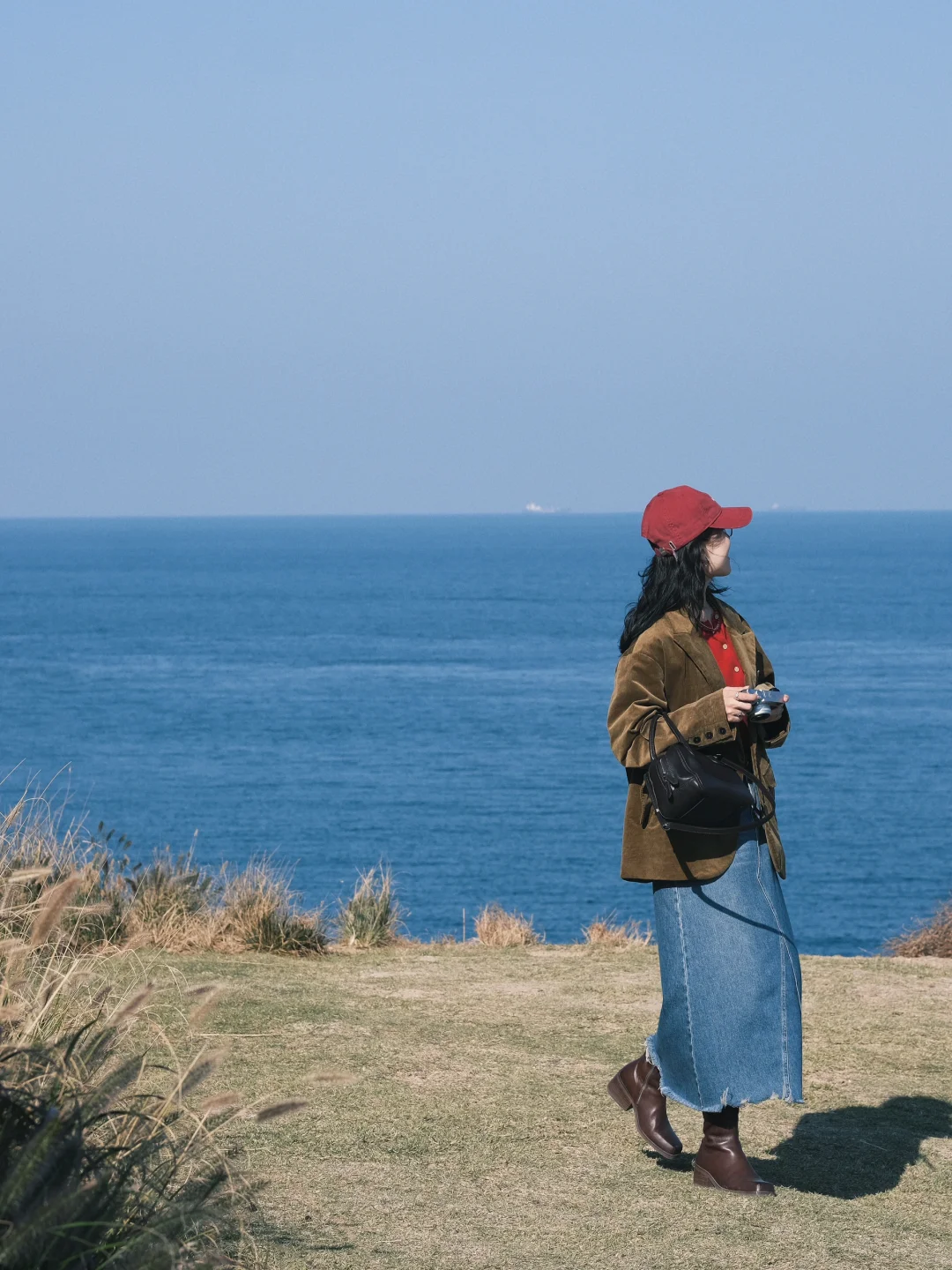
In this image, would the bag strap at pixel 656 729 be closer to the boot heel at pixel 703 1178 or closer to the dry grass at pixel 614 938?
the boot heel at pixel 703 1178

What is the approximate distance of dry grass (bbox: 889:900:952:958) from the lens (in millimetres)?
10297

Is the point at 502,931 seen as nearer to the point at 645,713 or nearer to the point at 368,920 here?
the point at 368,920

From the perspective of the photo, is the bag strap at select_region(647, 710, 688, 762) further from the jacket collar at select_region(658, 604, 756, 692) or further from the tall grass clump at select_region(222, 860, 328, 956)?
the tall grass clump at select_region(222, 860, 328, 956)

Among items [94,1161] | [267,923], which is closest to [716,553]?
Answer: [94,1161]

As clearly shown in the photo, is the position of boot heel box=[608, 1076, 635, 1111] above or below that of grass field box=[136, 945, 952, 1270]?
above

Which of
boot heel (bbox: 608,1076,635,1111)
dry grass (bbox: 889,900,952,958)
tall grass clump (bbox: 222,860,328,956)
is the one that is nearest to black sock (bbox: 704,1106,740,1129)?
boot heel (bbox: 608,1076,635,1111)

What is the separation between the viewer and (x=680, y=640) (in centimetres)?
495

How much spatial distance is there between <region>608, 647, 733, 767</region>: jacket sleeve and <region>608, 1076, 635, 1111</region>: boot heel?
3.93ft

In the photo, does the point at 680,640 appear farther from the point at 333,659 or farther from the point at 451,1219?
the point at 333,659

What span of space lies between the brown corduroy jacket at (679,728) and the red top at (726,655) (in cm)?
3

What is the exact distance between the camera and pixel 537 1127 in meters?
5.52

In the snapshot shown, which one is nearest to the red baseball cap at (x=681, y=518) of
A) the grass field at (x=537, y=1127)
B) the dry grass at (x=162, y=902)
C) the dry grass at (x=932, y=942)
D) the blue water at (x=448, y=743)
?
the grass field at (x=537, y=1127)

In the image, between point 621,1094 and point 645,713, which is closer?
point 645,713

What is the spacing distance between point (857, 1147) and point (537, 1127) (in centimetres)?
113
